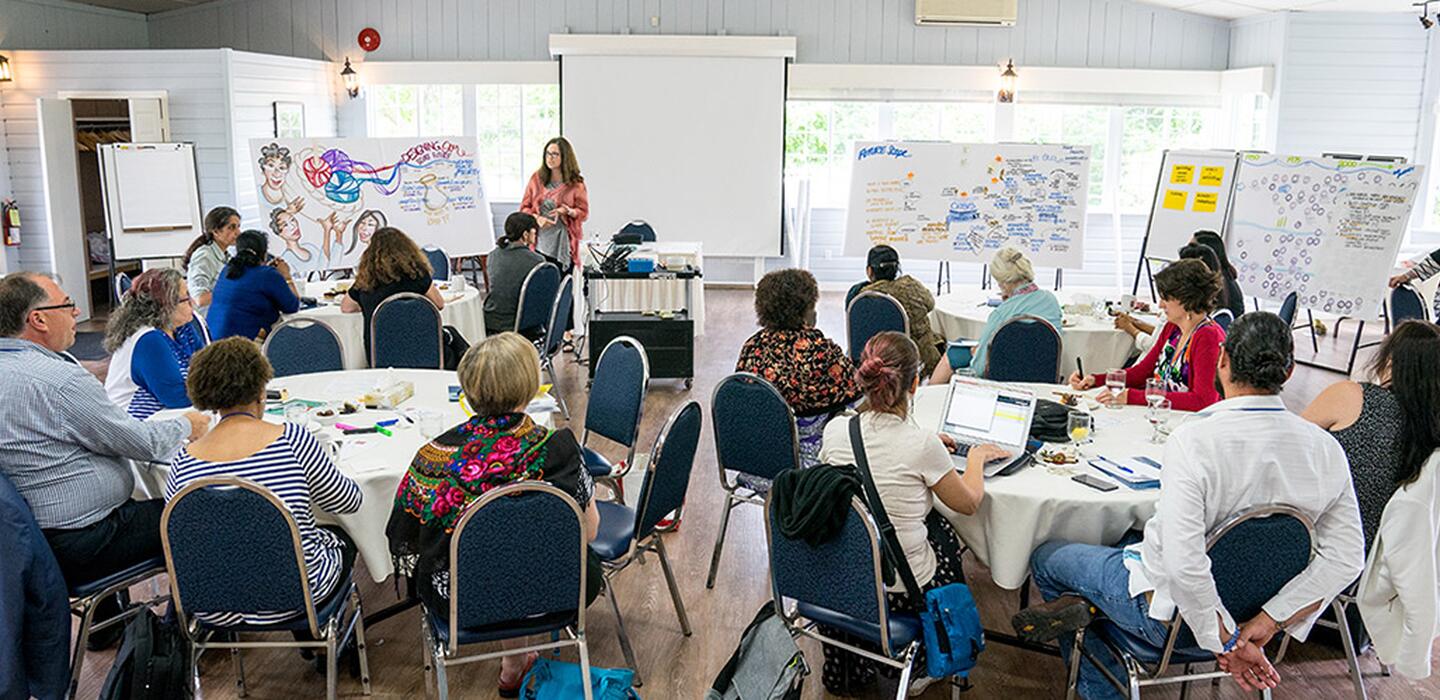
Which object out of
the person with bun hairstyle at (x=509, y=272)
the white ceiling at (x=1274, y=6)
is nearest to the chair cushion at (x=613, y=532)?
the person with bun hairstyle at (x=509, y=272)

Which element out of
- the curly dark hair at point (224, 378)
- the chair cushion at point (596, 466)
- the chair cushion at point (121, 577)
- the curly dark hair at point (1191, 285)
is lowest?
the chair cushion at point (121, 577)

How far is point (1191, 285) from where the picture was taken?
4.46m

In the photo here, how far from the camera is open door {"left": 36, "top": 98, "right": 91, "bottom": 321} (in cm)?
999

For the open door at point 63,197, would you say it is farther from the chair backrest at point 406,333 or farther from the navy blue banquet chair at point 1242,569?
the navy blue banquet chair at point 1242,569

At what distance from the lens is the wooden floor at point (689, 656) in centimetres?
377

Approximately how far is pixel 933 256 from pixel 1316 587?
6.49 metres

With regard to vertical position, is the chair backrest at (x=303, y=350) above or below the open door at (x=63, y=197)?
below

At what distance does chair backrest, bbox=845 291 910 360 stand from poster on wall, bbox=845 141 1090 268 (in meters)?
3.24

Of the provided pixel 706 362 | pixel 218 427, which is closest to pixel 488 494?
pixel 218 427

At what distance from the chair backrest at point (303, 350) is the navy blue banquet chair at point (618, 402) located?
132cm

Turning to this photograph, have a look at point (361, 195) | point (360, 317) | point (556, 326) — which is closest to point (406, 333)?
point (360, 317)

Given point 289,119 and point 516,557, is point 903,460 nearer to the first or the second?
point 516,557

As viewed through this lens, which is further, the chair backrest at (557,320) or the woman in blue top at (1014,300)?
the chair backrest at (557,320)

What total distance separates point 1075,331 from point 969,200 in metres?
3.14
